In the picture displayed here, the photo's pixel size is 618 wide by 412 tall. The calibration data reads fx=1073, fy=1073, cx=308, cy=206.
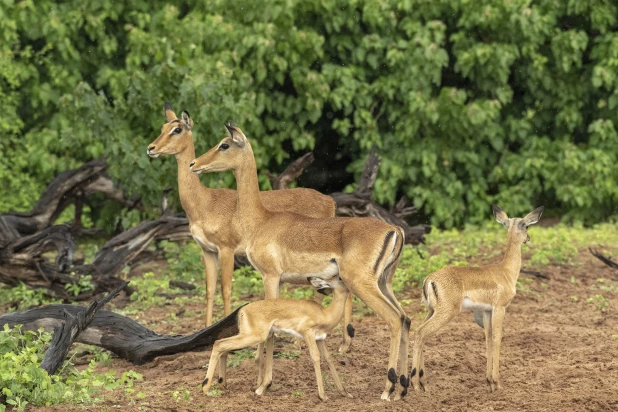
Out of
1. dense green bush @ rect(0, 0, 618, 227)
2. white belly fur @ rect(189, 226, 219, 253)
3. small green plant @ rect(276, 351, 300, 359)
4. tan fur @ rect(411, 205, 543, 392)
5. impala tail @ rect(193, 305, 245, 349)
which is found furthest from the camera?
dense green bush @ rect(0, 0, 618, 227)

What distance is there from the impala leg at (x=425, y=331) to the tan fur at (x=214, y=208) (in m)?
2.75

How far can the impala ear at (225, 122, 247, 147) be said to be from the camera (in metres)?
8.19

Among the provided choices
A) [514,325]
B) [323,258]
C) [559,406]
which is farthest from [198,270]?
[559,406]

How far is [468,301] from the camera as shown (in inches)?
293

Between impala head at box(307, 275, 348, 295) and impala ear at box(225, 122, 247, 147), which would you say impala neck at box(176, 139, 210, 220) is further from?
impala head at box(307, 275, 348, 295)

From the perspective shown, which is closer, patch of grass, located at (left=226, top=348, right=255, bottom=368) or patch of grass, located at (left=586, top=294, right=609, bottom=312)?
patch of grass, located at (left=226, top=348, right=255, bottom=368)

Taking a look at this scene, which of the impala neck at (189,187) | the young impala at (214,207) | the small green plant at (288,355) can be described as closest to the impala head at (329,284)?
the small green plant at (288,355)

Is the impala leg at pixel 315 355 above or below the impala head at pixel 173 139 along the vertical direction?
below

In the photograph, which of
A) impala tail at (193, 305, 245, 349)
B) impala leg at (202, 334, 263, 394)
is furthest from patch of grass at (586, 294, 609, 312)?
impala leg at (202, 334, 263, 394)

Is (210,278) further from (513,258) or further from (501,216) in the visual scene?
(513,258)

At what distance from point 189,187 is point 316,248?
268 cm

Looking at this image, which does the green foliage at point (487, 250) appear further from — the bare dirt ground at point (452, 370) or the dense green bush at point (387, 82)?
the dense green bush at point (387, 82)

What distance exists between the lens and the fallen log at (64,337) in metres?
7.39

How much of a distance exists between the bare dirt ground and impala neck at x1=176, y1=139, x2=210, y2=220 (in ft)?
3.68
